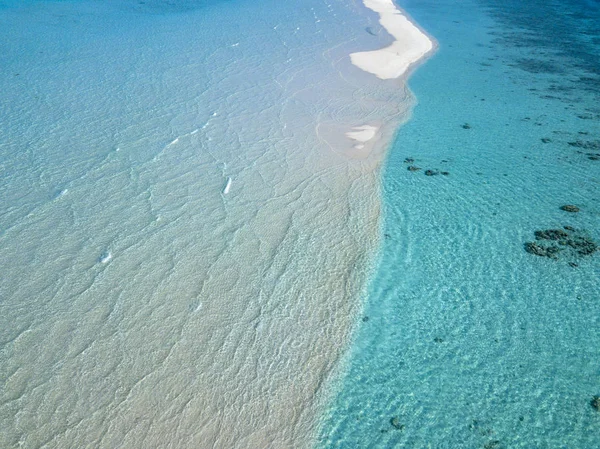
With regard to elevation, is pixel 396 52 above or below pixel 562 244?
above

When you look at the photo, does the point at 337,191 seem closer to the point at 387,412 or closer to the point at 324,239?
the point at 324,239

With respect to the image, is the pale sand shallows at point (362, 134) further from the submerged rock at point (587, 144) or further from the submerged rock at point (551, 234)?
the submerged rock at point (587, 144)

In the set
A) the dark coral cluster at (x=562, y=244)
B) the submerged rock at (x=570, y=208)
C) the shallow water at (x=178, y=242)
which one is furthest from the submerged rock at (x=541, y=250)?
the shallow water at (x=178, y=242)

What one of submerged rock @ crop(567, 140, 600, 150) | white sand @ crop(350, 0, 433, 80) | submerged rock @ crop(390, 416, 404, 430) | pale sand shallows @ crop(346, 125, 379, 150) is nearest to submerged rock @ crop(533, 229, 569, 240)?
submerged rock @ crop(567, 140, 600, 150)

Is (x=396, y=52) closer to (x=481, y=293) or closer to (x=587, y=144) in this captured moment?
(x=587, y=144)

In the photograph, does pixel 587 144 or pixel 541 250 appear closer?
pixel 541 250

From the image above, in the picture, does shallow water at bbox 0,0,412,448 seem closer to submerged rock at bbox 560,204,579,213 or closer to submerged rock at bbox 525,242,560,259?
submerged rock at bbox 525,242,560,259

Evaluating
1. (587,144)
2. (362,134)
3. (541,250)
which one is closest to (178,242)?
(362,134)
